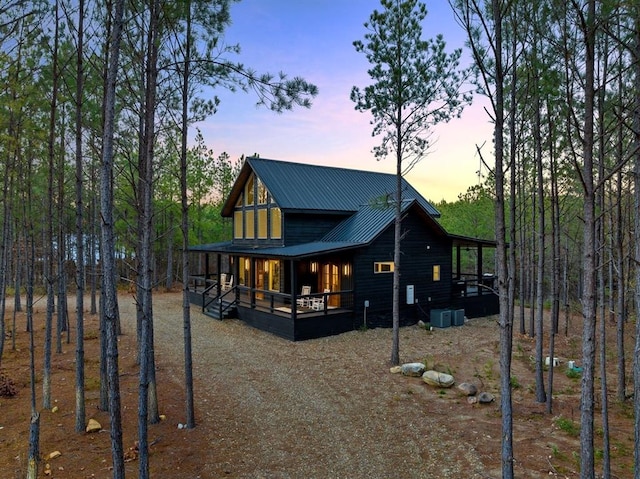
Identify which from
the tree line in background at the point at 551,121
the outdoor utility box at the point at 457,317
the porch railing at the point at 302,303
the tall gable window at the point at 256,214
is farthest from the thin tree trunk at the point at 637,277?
the tall gable window at the point at 256,214

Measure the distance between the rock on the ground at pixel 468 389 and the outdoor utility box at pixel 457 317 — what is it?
7.92 metres

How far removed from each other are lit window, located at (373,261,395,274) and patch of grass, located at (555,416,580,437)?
29.8ft

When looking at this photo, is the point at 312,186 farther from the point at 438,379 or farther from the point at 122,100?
the point at 122,100

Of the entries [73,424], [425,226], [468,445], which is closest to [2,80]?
[73,424]

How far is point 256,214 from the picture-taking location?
1953 cm

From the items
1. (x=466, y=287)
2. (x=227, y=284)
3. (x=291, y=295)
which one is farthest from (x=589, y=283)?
(x=227, y=284)

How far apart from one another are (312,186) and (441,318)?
8819mm

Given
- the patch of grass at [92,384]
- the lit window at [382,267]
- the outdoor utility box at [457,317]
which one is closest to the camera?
the patch of grass at [92,384]

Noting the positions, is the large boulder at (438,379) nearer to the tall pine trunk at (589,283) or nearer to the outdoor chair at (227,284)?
the tall pine trunk at (589,283)

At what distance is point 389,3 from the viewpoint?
10359 millimetres

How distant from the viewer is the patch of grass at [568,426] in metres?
6.71

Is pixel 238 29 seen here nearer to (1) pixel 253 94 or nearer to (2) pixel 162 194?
(1) pixel 253 94

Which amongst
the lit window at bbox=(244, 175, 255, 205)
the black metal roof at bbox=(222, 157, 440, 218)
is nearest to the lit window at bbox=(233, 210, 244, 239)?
the black metal roof at bbox=(222, 157, 440, 218)

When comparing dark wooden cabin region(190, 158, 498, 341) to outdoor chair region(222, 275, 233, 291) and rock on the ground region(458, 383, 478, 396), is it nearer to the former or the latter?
outdoor chair region(222, 275, 233, 291)
